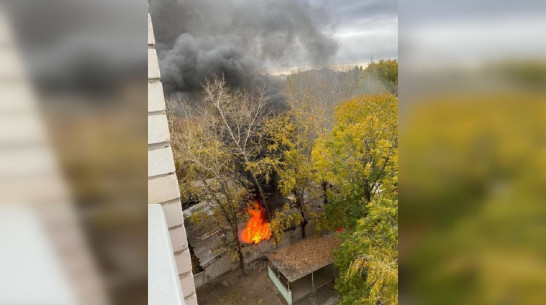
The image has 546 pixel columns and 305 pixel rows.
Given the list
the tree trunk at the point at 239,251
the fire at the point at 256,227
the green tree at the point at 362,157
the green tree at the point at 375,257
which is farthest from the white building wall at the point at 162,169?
the fire at the point at 256,227

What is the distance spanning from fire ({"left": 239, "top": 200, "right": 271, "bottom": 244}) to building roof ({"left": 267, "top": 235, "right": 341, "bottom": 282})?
1.17m

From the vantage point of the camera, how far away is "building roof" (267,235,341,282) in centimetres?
783
